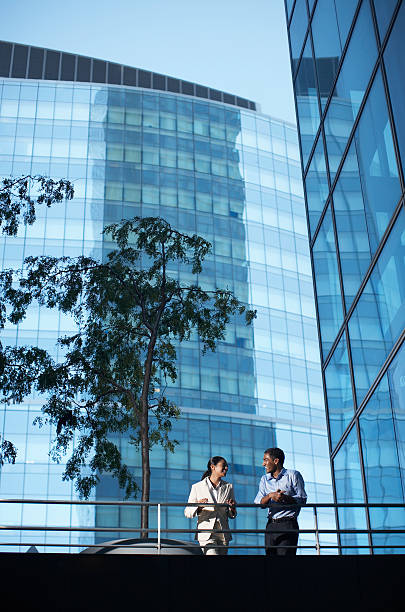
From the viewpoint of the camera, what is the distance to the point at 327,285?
57.6 feet

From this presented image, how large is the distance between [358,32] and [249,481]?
5145 cm

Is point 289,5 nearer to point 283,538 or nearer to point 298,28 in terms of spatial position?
point 298,28

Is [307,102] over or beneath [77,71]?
beneath

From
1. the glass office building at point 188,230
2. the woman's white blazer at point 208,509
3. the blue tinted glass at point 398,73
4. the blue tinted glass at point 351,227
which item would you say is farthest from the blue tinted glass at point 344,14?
the glass office building at point 188,230

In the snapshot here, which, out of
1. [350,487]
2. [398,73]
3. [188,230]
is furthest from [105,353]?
[188,230]

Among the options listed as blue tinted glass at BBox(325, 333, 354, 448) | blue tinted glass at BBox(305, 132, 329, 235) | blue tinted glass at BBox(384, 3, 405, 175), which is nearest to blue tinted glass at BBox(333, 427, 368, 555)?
blue tinted glass at BBox(325, 333, 354, 448)

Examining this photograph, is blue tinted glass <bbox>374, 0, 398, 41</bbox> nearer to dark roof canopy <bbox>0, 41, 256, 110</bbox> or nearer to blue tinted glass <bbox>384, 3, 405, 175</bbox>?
blue tinted glass <bbox>384, 3, 405, 175</bbox>

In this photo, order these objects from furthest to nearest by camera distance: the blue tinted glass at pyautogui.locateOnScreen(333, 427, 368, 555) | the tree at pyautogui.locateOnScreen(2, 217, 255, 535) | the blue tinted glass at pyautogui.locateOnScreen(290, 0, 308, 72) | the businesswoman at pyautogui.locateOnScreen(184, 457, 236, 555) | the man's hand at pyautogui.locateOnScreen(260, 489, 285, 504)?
1. the blue tinted glass at pyautogui.locateOnScreen(290, 0, 308, 72)
2. the tree at pyautogui.locateOnScreen(2, 217, 255, 535)
3. the blue tinted glass at pyautogui.locateOnScreen(333, 427, 368, 555)
4. the businesswoman at pyautogui.locateOnScreen(184, 457, 236, 555)
5. the man's hand at pyautogui.locateOnScreen(260, 489, 285, 504)

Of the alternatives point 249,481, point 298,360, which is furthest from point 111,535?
point 298,360

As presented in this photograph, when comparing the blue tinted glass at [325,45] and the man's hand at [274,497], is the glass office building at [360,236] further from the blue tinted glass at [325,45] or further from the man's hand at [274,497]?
the man's hand at [274,497]

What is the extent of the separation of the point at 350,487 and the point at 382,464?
201cm

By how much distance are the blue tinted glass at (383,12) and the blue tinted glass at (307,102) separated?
427 cm

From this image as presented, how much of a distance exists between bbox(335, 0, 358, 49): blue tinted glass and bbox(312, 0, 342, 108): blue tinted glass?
225 millimetres

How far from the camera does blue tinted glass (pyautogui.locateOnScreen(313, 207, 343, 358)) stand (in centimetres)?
1702
